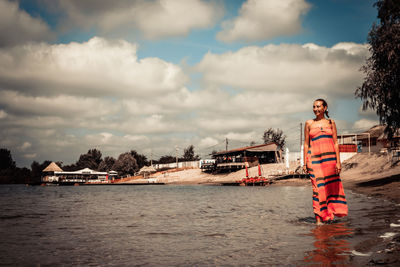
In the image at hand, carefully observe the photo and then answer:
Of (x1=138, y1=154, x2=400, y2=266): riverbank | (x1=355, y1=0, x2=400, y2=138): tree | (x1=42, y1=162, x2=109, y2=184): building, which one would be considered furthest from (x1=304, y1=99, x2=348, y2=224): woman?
(x1=42, y1=162, x2=109, y2=184): building

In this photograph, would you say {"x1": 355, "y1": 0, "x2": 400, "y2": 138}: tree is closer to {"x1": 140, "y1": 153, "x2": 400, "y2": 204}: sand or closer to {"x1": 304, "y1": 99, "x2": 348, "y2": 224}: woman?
{"x1": 140, "y1": 153, "x2": 400, "y2": 204}: sand

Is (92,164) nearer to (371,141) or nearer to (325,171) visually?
(371,141)

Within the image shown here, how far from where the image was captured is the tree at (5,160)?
131 meters

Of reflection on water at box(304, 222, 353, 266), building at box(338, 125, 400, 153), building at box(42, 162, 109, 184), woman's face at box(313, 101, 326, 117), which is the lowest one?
building at box(42, 162, 109, 184)

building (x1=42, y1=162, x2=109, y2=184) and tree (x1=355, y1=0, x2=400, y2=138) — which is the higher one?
tree (x1=355, y1=0, x2=400, y2=138)

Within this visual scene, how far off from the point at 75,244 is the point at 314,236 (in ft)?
12.4

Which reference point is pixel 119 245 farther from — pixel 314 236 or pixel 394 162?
pixel 394 162

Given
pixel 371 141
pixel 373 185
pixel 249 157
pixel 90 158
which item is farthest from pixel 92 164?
pixel 373 185

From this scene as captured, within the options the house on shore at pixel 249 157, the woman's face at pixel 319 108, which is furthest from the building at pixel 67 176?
the woman's face at pixel 319 108

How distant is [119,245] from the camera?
220 inches

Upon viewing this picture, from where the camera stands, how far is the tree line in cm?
10994

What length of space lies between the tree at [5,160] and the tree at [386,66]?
137m

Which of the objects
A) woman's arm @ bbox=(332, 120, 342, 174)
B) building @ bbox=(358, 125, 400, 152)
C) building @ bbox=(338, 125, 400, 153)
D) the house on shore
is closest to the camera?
woman's arm @ bbox=(332, 120, 342, 174)

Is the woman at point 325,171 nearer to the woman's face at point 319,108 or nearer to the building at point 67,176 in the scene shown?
the woman's face at point 319,108
